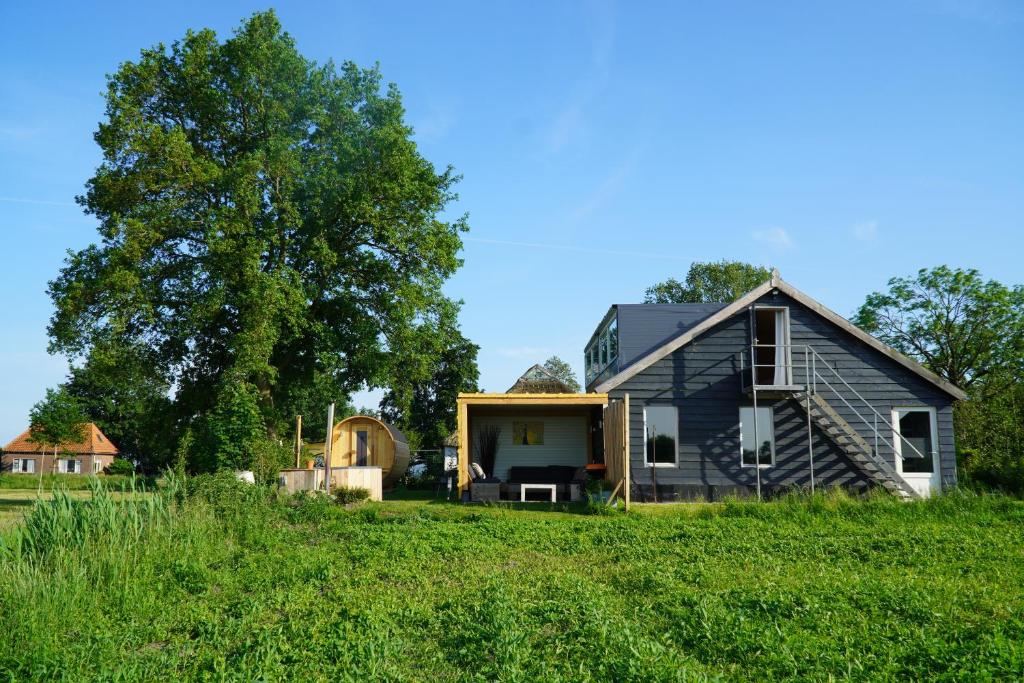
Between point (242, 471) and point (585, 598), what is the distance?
10.1 m

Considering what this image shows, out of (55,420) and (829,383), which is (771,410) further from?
(55,420)

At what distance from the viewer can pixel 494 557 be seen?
10.5 metres

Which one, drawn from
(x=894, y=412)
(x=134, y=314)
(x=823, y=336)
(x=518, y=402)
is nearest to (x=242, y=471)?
(x=518, y=402)

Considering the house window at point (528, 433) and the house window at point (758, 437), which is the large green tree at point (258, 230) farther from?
the house window at point (758, 437)

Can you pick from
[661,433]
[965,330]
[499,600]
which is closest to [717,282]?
[965,330]

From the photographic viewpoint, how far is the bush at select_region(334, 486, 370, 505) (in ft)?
58.2

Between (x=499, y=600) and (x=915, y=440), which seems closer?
(x=499, y=600)

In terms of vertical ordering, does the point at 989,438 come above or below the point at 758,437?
below

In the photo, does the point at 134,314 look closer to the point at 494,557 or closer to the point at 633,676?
the point at 494,557

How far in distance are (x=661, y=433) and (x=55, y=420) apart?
2713cm

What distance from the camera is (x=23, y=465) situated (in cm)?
6253

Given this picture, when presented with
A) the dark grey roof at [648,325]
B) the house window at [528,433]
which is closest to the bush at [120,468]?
the house window at [528,433]

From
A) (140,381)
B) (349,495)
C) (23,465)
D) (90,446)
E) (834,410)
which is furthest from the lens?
(23,465)

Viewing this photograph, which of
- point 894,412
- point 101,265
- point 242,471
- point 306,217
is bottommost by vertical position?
point 242,471
